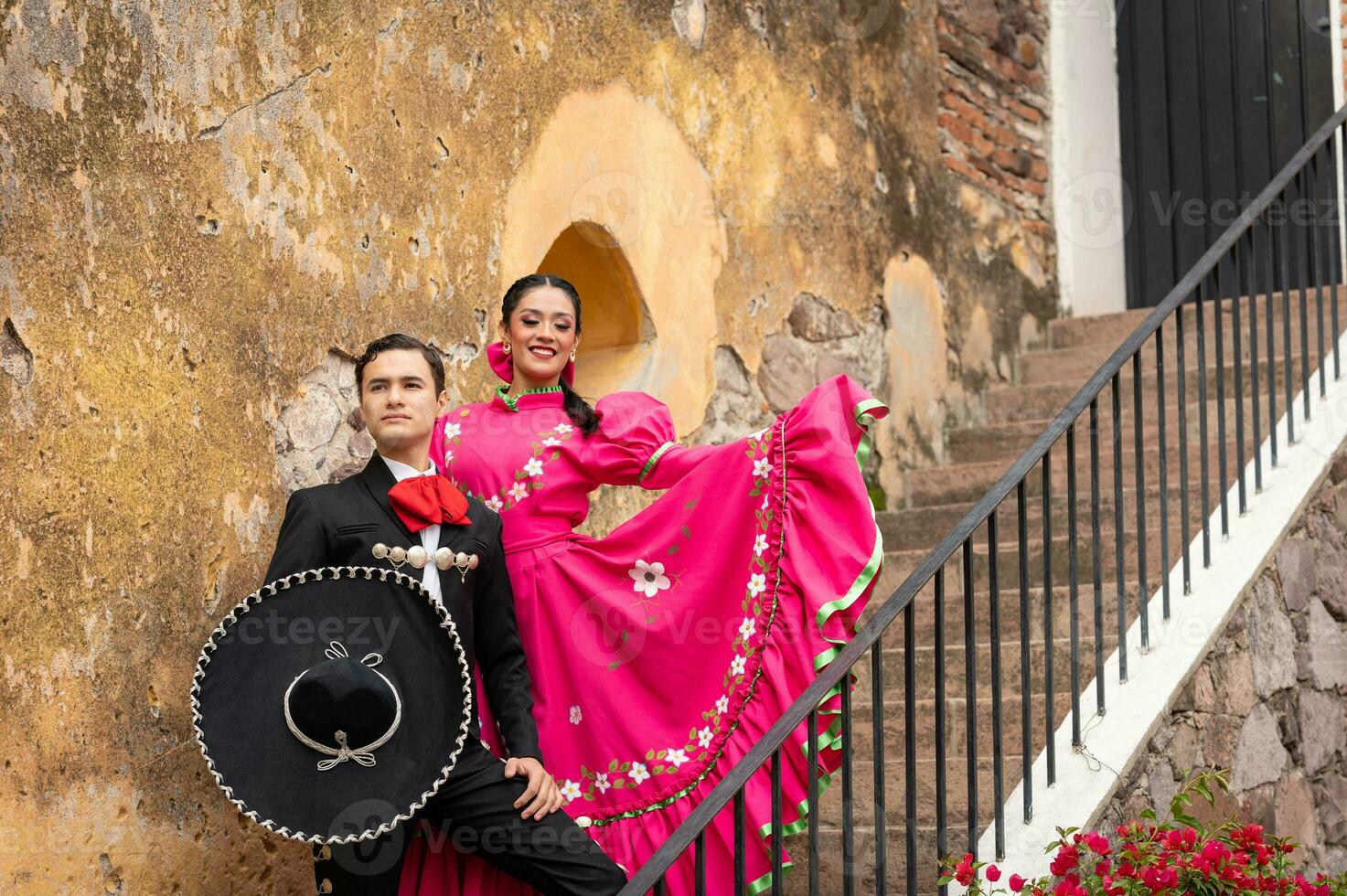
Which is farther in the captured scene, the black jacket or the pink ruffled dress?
the pink ruffled dress

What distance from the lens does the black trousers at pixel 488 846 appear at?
8.69 ft

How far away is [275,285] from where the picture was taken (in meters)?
3.32

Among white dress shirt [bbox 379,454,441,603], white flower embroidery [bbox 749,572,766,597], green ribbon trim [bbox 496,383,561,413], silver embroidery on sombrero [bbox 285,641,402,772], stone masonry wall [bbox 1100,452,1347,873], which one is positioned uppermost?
green ribbon trim [bbox 496,383,561,413]

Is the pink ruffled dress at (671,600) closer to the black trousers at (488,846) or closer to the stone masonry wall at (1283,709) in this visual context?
the black trousers at (488,846)

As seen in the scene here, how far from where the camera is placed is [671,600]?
3154 mm

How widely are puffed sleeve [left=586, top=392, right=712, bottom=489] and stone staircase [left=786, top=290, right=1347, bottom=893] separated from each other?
2.46 ft

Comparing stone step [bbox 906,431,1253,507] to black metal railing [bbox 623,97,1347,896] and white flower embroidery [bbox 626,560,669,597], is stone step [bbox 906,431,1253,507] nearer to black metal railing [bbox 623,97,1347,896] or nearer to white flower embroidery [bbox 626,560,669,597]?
black metal railing [bbox 623,97,1347,896]

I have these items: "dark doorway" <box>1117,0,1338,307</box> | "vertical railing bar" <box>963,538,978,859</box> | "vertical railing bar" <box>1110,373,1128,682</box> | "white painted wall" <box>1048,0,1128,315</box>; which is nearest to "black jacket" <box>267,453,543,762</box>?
"vertical railing bar" <box>963,538,978,859</box>

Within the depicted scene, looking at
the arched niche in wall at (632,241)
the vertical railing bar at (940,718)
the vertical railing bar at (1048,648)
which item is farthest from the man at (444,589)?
the arched niche in wall at (632,241)

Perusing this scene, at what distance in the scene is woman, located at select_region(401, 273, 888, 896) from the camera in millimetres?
2947

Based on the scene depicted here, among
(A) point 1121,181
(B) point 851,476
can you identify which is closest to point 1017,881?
(B) point 851,476

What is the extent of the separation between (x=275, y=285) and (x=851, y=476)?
1304mm

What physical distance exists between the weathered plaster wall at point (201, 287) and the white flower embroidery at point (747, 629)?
39.9 inches

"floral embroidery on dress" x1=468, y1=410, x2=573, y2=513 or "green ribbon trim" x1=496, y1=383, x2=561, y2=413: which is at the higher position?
"green ribbon trim" x1=496, y1=383, x2=561, y2=413
